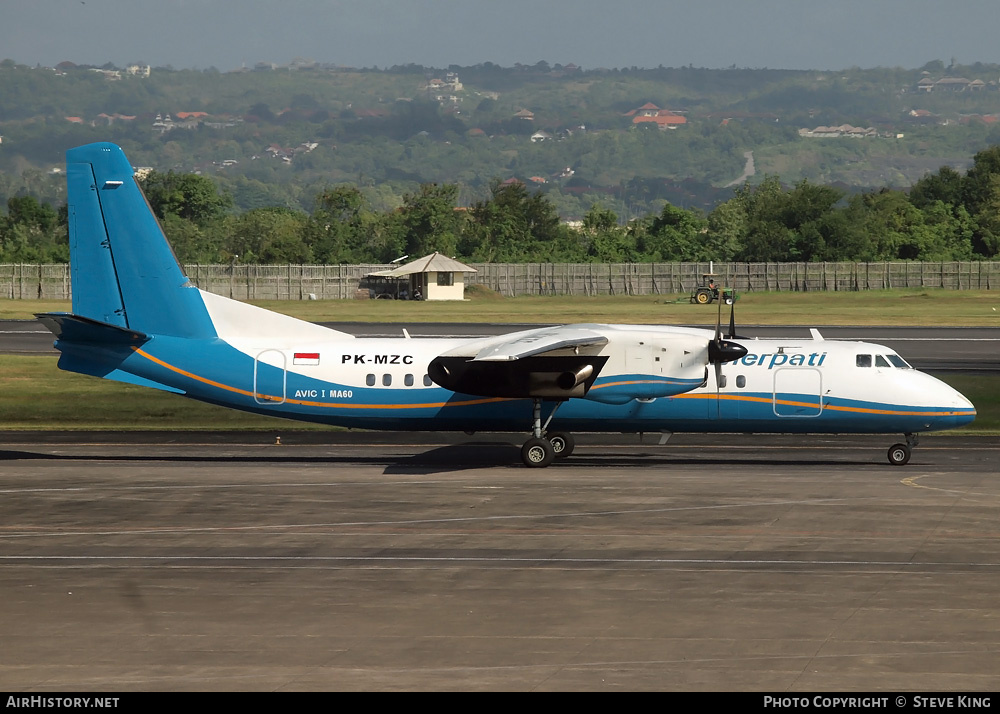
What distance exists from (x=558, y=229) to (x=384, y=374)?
127414mm

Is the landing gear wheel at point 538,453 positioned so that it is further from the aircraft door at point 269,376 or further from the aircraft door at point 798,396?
the aircraft door at point 269,376

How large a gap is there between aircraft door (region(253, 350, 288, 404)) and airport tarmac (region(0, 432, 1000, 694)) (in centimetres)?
195

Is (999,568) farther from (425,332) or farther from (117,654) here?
(425,332)

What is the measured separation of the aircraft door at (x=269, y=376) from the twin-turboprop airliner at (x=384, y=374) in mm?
35

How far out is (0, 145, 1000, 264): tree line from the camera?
384 feet

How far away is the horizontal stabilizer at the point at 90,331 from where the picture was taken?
89.4 feet

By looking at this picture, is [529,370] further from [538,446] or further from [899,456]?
[899,456]

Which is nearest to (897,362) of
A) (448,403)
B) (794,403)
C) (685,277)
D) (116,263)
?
(794,403)

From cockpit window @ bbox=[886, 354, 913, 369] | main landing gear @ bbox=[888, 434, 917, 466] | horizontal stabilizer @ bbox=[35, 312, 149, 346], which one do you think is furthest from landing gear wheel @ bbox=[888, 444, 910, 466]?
horizontal stabilizer @ bbox=[35, 312, 149, 346]

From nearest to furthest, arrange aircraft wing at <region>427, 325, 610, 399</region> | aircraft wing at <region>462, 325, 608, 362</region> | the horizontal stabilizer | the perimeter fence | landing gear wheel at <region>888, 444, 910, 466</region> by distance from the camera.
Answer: aircraft wing at <region>462, 325, 608, 362</region>, the horizontal stabilizer, aircraft wing at <region>427, 325, 610, 399</region>, landing gear wheel at <region>888, 444, 910, 466</region>, the perimeter fence

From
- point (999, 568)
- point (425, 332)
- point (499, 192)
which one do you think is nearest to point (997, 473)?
point (999, 568)

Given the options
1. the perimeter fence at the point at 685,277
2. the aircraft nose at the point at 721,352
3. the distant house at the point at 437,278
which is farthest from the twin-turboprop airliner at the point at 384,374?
the perimeter fence at the point at 685,277

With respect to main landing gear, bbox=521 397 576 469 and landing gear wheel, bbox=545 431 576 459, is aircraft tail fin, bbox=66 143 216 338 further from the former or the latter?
landing gear wheel, bbox=545 431 576 459

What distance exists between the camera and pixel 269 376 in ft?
93.8
